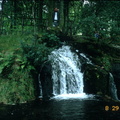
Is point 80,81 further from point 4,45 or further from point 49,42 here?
point 4,45

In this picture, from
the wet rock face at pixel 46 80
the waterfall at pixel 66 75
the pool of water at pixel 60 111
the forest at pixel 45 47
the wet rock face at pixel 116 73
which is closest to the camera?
the pool of water at pixel 60 111

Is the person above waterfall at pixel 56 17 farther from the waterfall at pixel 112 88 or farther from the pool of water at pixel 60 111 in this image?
the pool of water at pixel 60 111

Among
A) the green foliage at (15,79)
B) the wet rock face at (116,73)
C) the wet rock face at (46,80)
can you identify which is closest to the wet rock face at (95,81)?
the wet rock face at (116,73)

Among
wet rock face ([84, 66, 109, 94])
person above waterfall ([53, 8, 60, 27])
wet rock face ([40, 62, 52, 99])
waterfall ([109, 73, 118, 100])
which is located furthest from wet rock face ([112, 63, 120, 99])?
person above waterfall ([53, 8, 60, 27])

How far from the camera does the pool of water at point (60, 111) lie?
7086mm

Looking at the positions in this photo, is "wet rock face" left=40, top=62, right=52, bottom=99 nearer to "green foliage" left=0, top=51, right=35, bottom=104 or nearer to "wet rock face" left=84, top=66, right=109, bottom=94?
"green foliage" left=0, top=51, right=35, bottom=104

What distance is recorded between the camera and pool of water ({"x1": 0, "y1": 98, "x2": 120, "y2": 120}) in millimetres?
7086

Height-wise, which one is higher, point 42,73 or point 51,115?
point 42,73

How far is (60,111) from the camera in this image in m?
7.75

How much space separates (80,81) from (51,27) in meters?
7.00

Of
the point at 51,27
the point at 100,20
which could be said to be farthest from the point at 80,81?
the point at 51,27

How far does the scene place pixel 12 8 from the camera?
710 inches

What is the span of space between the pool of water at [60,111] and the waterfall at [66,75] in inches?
68.6
